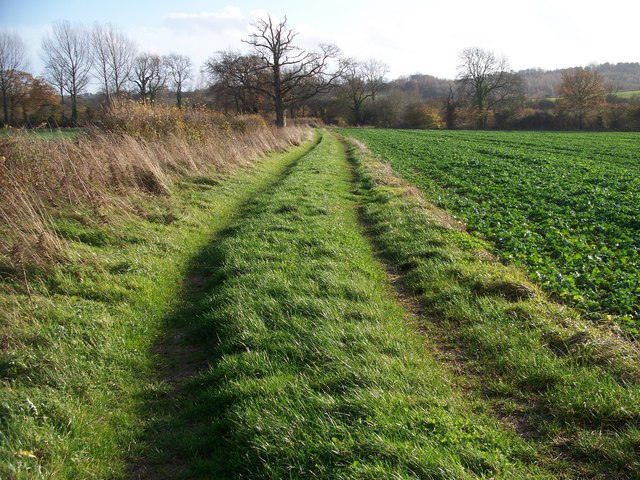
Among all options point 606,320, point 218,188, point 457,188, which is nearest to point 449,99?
point 457,188

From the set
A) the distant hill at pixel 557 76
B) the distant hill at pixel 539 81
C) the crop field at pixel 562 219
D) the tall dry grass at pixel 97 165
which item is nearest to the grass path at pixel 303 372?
the tall dry grass at pixel 97 165

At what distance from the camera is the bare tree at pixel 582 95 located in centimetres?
6261

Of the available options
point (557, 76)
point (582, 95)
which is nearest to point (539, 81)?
point (557, 76)

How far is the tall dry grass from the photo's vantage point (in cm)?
578

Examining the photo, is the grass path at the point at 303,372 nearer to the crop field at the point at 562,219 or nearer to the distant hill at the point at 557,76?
the crop field at the point at 562,219

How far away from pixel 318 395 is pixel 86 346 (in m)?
2.54

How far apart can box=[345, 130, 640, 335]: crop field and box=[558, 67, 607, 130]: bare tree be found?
167 ft

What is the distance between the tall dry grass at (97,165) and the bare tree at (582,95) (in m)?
64.7

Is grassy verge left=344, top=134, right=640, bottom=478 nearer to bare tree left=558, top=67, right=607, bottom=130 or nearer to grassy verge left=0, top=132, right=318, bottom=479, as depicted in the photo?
grassy verge left=0, top=132, right=318, bottom=479

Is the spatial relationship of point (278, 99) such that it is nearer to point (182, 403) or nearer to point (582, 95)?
point (182, 403)

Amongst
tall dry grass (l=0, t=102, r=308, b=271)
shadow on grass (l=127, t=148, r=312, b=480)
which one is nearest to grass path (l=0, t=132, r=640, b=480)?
shadow on grass (l=127, t=148, r=312, b=480)

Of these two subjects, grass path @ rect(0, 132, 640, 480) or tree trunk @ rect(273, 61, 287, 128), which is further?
tree trunk @ rect(273, 61, 287, 128)

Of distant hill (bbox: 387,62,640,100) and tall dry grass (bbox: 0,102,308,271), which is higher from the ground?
distant hill (bbox: 387,62,640,100)

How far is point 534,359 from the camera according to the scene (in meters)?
4.15
